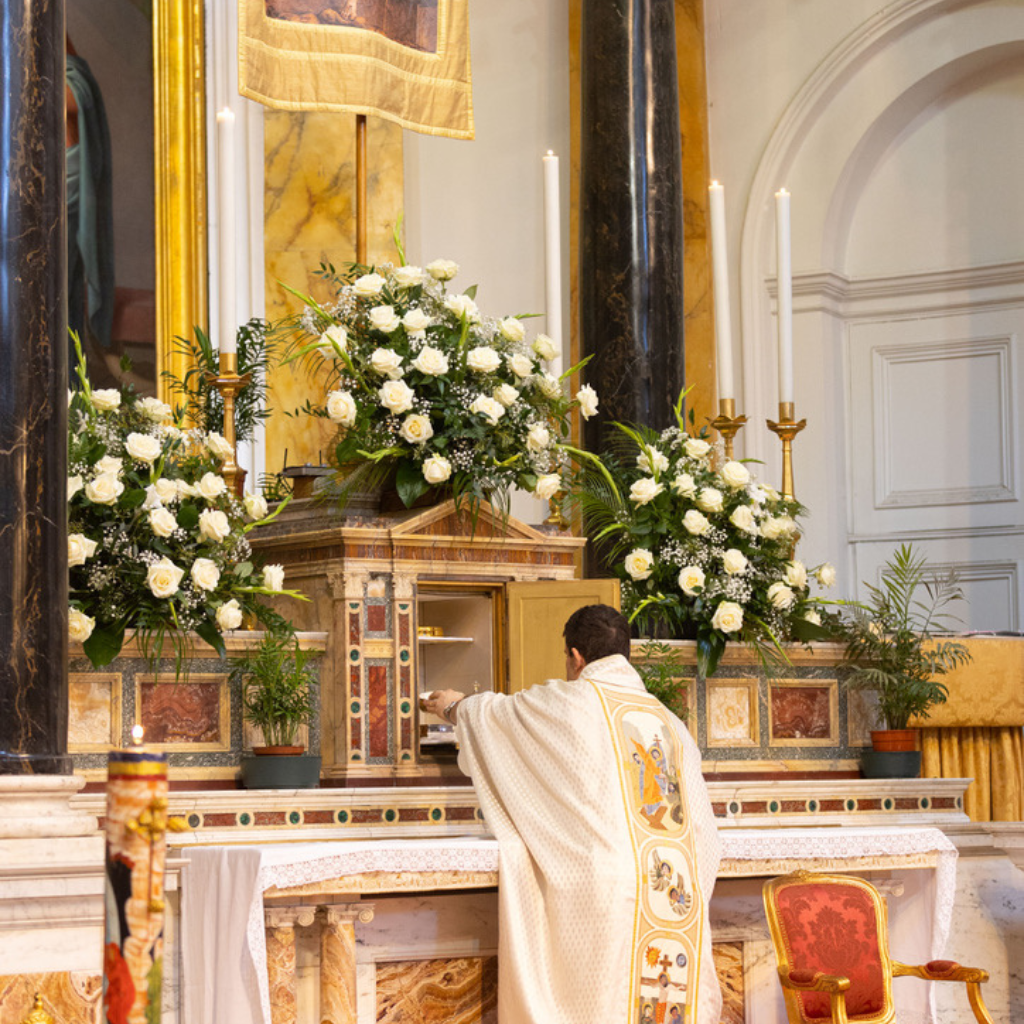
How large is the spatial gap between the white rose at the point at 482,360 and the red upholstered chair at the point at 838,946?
1918 millimetres

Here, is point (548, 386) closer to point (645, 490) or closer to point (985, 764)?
point (645, 490)

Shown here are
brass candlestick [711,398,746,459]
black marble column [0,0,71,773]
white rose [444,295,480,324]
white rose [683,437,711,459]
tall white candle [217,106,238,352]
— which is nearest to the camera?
black marble column [0,0,71,773]

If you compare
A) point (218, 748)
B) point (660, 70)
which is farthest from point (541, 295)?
point (218, 748)

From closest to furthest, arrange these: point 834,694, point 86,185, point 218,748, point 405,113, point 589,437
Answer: point 218,748, point 834,694, point 405,113, point 589,437, point 86,185

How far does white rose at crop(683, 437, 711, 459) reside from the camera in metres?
6.68

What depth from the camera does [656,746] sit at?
5.41 m

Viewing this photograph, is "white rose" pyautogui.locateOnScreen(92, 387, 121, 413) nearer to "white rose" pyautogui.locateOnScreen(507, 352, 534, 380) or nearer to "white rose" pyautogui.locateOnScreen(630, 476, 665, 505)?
"white rose" pyautogui.locateOnScreen(507, 352, 534, 380)

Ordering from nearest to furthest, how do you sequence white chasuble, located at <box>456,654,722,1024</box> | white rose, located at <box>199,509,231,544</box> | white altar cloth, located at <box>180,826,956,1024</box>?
white altar cloth, located at <box>180,826,956,1024</box>
white chasuble, located at <box>456,654,722,1024</box>
white rose, located at <box>199,509,231,544</box>

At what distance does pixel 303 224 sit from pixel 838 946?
5001mm

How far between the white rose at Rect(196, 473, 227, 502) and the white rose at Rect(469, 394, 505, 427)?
0.91 metres

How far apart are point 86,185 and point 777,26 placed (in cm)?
419

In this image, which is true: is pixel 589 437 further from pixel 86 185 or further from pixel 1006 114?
pixel 1006 114

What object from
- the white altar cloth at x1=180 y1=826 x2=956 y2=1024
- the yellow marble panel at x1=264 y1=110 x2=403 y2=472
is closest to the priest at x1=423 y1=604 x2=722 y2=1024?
the white altar cloth at x1=180 y1=826 x2=956 y2=1024

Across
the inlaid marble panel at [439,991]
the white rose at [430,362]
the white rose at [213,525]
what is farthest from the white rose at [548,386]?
the inlaid marble panel at [439,991]
